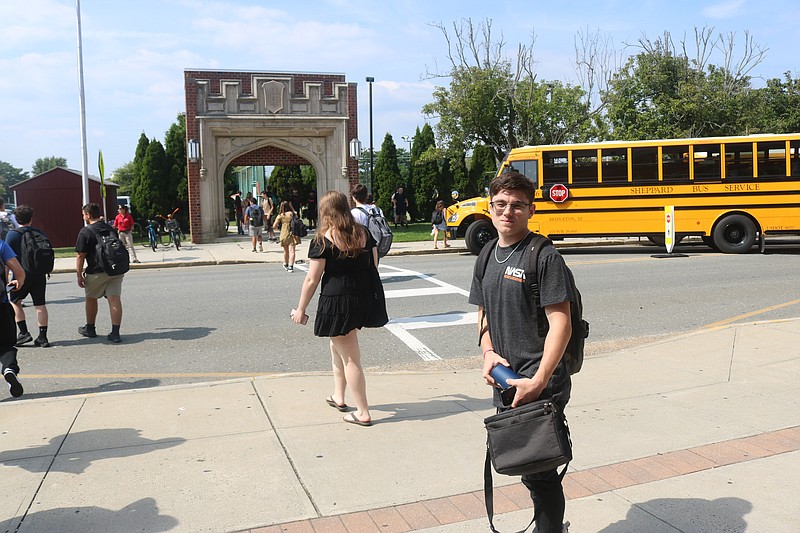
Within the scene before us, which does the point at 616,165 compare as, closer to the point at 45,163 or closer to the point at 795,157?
the point at 795,157

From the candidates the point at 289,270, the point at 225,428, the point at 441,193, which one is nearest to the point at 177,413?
the point at 225,428

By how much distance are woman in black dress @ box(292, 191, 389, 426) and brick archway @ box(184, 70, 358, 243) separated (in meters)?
20.2

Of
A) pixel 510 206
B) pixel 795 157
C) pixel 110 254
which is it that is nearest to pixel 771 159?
pixel 795 157

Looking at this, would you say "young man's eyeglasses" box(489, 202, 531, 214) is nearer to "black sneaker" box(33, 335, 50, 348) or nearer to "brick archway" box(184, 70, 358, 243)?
"black sneaker" box(33, 335, 50, 348)

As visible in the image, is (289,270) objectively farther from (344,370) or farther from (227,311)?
(344,370)

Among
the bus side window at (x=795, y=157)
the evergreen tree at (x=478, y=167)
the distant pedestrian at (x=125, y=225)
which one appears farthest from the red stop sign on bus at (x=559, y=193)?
the evergreen tree at (x=478, y=167)

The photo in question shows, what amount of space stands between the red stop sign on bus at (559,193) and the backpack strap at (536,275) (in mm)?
15764

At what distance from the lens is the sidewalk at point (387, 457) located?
3.74 m

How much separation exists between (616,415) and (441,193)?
103ft

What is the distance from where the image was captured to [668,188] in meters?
18.1

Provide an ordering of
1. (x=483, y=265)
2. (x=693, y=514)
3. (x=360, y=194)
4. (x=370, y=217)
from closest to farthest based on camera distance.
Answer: (x=483, y=265) < (x=693, y=514) < (x=360, y=194) < (x=370, y=217)

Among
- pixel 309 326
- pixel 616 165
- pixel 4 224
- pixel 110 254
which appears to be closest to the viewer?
pixel 110 254

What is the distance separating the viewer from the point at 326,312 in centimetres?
520

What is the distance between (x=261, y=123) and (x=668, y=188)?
13.4 meters
